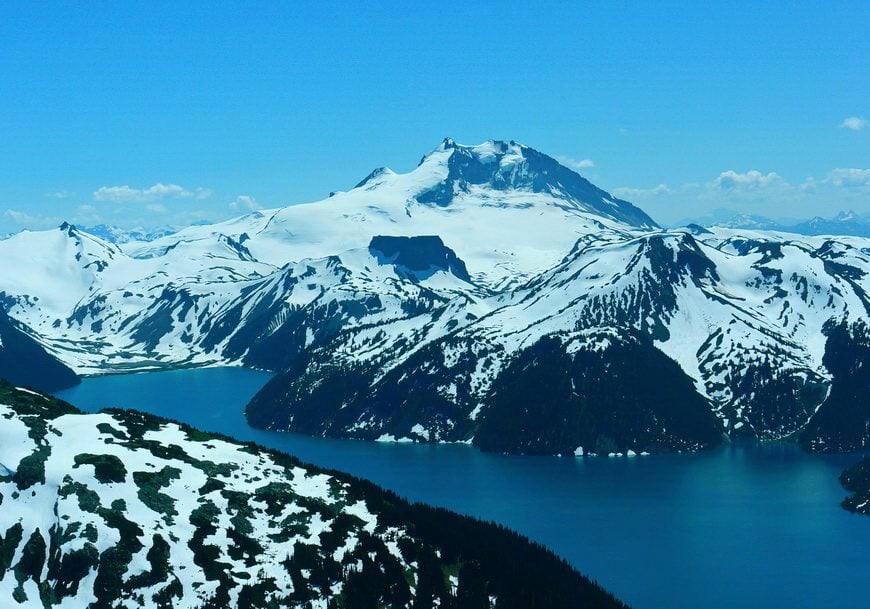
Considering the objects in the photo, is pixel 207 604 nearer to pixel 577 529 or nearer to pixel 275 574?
pixel 275 574

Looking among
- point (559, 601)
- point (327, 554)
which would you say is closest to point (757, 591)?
point (559, 601)

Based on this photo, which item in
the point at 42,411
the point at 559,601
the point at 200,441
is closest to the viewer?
the point at 559,601

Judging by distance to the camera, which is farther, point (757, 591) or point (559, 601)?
point (757, 591)

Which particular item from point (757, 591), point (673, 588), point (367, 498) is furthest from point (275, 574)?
point (757, 591)

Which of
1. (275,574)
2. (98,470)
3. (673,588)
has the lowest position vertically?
(673,588)

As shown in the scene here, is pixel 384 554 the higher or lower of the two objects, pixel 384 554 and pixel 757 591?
the higher

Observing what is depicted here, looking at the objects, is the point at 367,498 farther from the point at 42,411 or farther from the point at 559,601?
the point at 42,411

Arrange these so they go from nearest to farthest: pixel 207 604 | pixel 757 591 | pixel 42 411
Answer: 1. pixel 207 604
2. pixel 42 411
3. pixel 757 591
